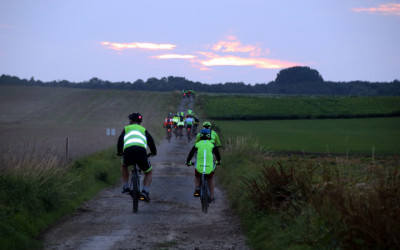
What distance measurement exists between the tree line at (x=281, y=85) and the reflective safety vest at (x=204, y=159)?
493ft

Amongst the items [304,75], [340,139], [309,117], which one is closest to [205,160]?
[340,139]

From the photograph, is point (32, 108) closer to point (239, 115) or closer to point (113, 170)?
point (239, 115)

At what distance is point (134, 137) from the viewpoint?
38.2ft

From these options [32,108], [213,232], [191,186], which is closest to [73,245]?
[213,232]

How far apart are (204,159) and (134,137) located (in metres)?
1.75

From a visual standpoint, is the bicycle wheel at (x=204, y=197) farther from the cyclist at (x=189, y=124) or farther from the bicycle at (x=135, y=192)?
the cyclist at (x=189, y=124)

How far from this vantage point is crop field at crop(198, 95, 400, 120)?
8037 cm

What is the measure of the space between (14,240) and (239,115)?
237 feet

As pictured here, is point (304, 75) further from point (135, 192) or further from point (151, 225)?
point (151, 225)

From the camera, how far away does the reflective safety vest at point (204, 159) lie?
12.3 metres

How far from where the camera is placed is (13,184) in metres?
10.9

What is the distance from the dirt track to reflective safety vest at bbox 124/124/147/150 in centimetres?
152

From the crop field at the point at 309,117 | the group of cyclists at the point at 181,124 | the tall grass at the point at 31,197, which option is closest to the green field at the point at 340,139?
the crop field at the point at 309,117

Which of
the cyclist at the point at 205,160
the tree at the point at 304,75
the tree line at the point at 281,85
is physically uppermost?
the tree at the point at 304,75
